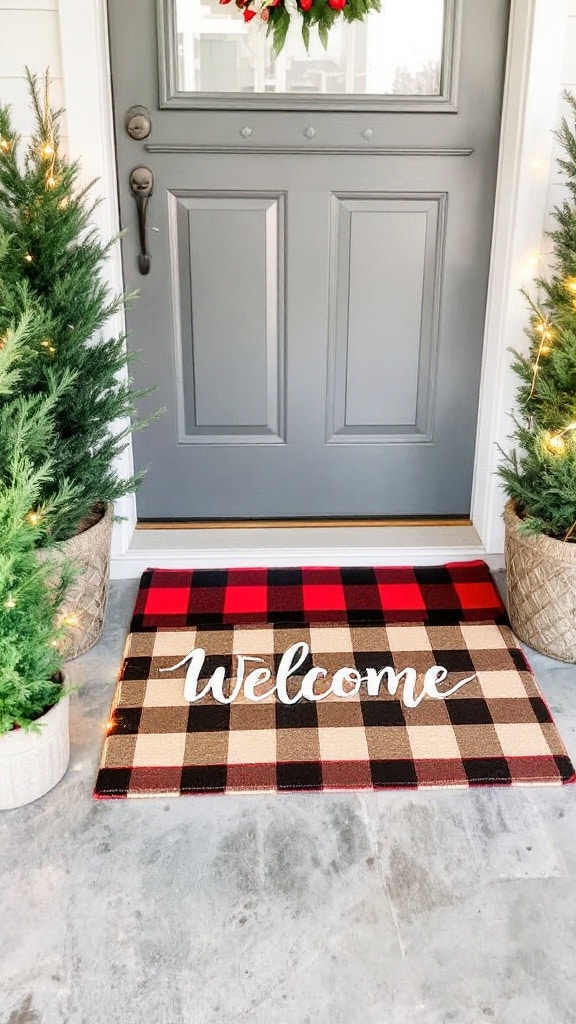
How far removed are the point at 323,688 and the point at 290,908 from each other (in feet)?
2.00

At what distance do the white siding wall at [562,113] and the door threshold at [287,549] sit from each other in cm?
83

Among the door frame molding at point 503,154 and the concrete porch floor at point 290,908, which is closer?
the concrete porch floor at point 290,908

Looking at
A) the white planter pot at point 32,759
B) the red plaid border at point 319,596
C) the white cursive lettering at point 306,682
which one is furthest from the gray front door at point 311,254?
the white planter pot at point 32,759

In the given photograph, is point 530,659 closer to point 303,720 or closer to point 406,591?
point 406,591

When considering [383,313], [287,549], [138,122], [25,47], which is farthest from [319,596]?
[25,47]

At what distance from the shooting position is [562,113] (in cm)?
226

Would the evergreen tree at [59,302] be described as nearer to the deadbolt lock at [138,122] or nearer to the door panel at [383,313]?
the deadbolt lock at [138,122]

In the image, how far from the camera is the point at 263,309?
255cm

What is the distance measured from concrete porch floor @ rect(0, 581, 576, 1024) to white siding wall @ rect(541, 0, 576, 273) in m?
1.31

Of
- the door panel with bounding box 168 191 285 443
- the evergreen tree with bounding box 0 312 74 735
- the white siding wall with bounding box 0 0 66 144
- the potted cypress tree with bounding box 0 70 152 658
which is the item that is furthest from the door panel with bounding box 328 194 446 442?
the evergreen tree with bounding box 0 312 74 735

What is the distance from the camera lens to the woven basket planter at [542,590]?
2.10m

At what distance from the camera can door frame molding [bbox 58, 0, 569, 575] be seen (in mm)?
2174

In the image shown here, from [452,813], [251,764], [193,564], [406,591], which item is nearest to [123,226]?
[193,564]

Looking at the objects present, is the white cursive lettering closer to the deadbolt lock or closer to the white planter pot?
the white planter pot
